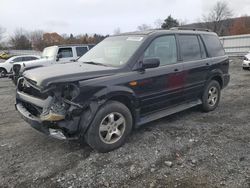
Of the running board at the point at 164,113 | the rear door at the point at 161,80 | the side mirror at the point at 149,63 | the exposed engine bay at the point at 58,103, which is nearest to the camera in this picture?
the exposed engine bay at the point at 58,103

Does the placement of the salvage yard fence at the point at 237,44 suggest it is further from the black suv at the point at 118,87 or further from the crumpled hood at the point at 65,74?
the crumpled hood at the point at 65,74

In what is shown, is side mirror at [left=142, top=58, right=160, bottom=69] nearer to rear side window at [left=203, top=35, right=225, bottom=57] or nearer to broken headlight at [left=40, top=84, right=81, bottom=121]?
broken headlight at [left=40, top=84, right=81, bottom=121]

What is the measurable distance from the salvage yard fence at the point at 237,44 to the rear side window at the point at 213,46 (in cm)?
1617

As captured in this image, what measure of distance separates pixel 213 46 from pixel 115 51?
2.61 m

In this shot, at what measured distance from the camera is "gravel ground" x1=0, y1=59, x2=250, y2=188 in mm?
2922

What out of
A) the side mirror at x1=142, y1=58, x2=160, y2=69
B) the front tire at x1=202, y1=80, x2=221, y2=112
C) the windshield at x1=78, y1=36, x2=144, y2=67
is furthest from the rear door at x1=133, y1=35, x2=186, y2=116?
the front tire at x1=202, y1=80, x2=221, y2=112

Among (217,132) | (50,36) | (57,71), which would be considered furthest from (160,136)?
(50,36)

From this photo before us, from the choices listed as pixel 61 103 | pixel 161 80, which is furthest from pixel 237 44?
pixel 61 103

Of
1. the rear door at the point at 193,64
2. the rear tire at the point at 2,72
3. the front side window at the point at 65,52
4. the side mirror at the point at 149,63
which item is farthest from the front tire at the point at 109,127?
the rear tire at the point at 2,72

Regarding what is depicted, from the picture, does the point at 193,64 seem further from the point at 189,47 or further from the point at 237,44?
the point at 237,44

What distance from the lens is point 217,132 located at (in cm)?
434

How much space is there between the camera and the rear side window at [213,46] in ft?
17.7

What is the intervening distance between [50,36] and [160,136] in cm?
7203

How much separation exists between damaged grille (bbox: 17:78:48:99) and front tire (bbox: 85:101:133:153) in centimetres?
82
